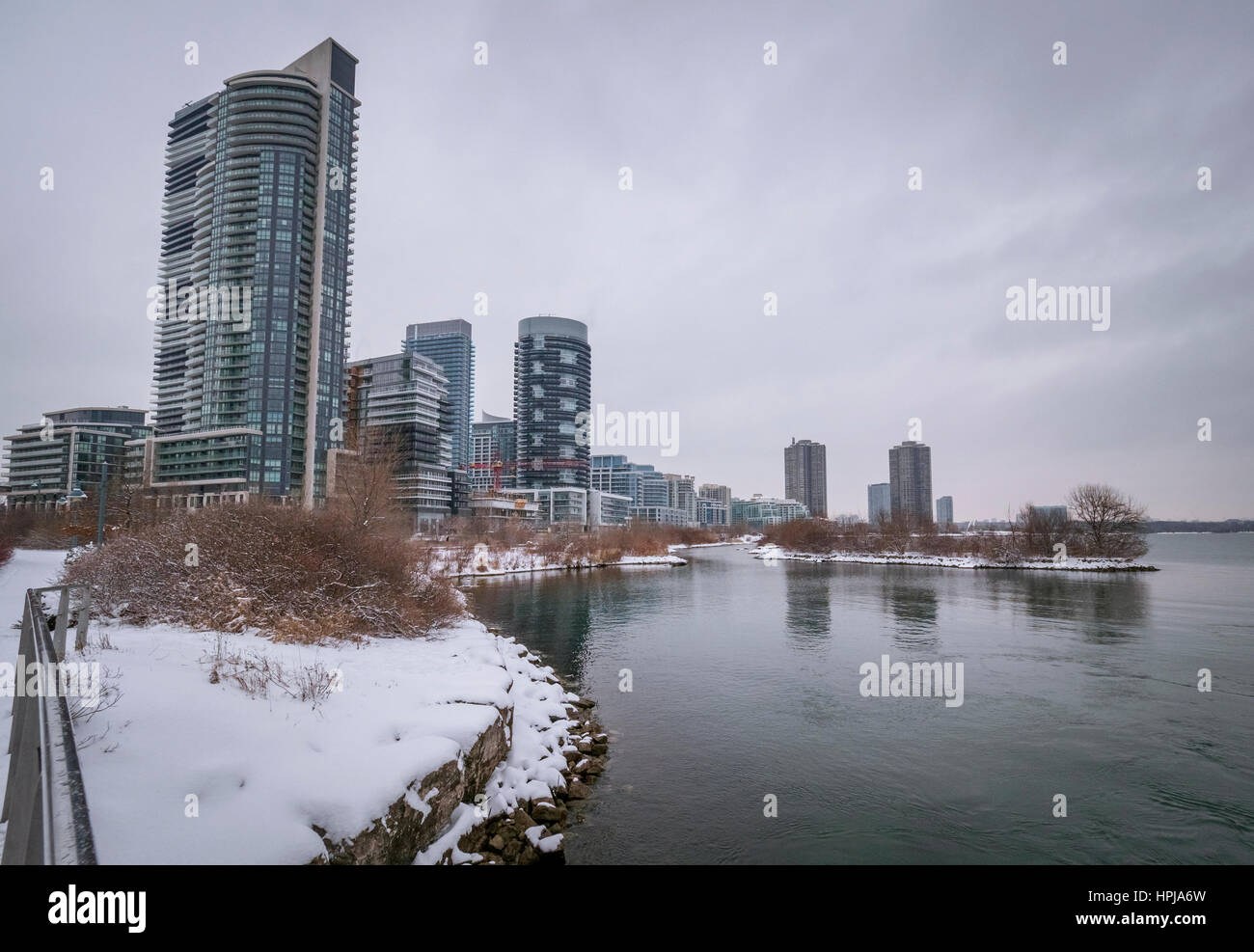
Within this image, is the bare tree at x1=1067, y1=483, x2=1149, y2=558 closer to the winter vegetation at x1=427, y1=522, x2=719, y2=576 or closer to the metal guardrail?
the winter vegetation at x1=427, y1=522, x2=719, y2=576

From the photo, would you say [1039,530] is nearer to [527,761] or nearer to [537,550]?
[537,550]

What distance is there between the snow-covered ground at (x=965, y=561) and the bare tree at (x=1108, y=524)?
229 centimetres

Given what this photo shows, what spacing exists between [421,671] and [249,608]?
249 inches

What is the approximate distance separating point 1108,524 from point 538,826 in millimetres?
92181

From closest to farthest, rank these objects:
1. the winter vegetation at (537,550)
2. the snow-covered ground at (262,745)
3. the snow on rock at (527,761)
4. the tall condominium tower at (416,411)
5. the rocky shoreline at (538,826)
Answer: the snow-covered ground at (262,745) < the snow on rock at (527,761) < the rocky shoreline at (538,826) < the winter vegetation at (537,550) < the tall condominium tower at (416,411)

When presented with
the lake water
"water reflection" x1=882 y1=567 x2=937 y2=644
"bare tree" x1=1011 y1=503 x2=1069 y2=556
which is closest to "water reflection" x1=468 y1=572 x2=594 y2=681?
the lake water

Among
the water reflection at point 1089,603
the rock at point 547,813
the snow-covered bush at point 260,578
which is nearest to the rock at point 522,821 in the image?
the rock at point 547,813

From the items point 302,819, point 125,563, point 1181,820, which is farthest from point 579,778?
point 125,563

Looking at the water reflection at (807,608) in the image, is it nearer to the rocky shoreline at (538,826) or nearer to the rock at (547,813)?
the rocky shoreline at (538,826)

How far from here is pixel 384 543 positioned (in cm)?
2408

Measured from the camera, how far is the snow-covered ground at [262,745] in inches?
247

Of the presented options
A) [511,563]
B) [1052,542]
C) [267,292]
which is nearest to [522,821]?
[511,563]

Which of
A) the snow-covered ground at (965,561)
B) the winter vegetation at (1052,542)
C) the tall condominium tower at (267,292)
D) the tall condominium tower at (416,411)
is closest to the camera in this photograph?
the snow-covered ground at (965,561)

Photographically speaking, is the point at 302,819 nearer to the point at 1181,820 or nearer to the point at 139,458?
the point at 1181,820
